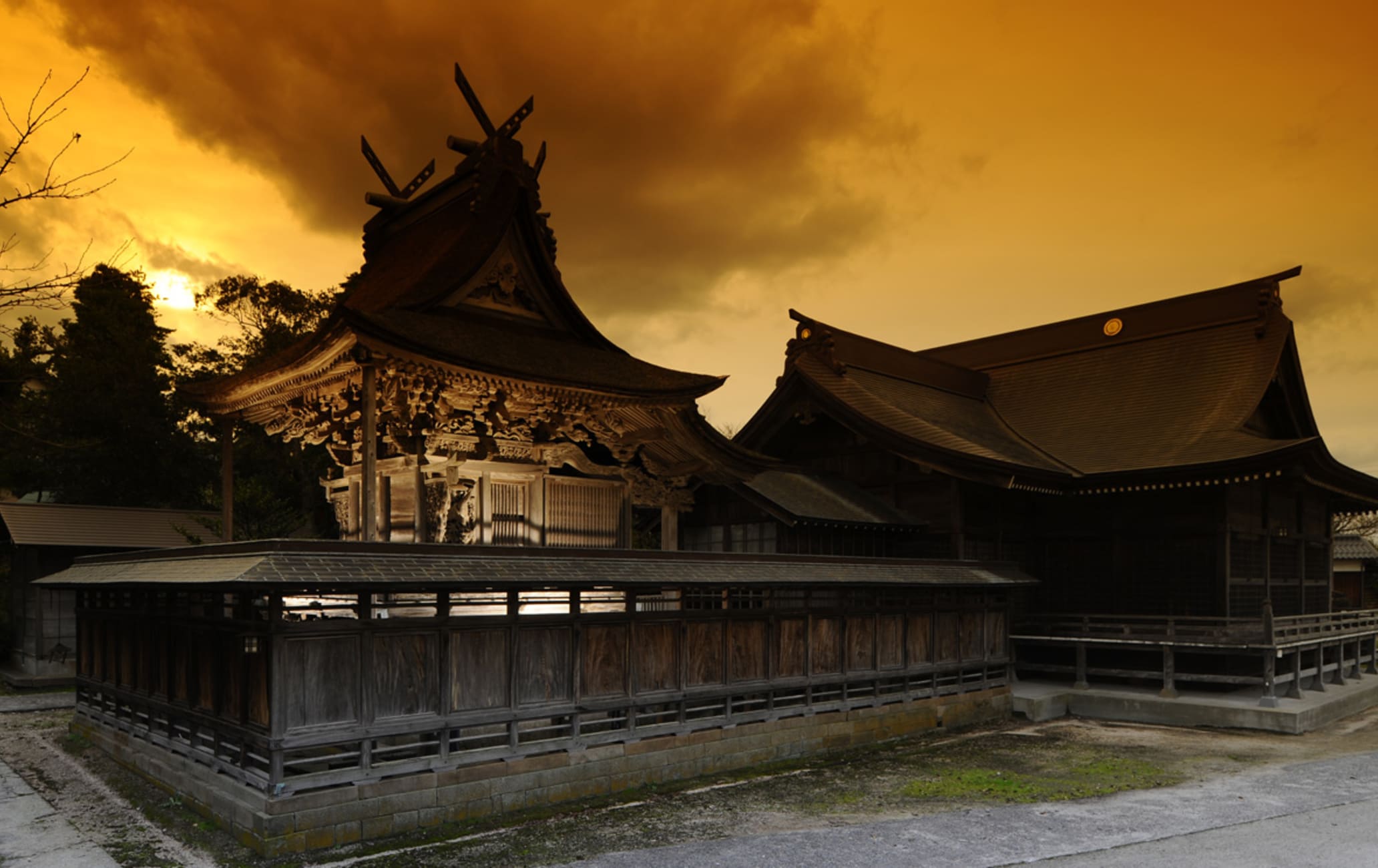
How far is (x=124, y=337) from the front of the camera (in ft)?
105

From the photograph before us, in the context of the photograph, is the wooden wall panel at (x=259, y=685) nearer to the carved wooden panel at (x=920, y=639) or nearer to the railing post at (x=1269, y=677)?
the carved wooden panel at (x=920, y=639)

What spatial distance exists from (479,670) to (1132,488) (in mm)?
15207

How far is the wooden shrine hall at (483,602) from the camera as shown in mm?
10734

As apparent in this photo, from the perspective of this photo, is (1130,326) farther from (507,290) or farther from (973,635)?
(507,290)

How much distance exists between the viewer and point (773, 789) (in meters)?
13.2

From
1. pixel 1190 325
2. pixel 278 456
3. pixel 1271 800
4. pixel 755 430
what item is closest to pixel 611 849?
pixel 1271 800

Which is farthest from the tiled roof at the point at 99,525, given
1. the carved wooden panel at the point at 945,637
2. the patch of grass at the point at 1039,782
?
the patch of grass at the point at 1039,782

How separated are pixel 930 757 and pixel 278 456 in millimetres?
25717

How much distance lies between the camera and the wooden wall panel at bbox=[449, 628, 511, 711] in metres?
11.6

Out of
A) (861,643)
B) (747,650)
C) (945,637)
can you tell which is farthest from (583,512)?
(945,637)

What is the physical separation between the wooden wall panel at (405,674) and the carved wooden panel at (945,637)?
10.4 meters

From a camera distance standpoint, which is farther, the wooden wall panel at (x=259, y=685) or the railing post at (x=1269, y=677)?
the railing post at (x=1269, y=677)

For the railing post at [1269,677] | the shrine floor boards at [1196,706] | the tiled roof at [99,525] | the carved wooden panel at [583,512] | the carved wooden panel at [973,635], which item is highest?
the carved wooden panel at [583,512]

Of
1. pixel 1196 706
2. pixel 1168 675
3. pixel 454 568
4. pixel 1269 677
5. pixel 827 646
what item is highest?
pixel 454 568
